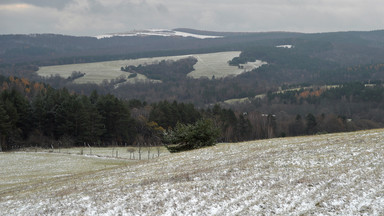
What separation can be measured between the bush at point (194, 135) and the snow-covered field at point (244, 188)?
12.1 metres

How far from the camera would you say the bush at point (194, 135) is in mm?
43562

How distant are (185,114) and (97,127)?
28.6m

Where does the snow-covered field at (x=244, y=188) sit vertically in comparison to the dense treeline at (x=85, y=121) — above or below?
above

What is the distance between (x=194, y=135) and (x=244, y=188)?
76.3 ft


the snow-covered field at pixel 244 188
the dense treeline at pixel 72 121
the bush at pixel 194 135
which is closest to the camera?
the snow-covered field at pixel 244 188

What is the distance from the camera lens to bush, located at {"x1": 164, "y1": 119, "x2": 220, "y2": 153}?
4356 cm

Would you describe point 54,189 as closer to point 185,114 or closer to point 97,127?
point 97,127

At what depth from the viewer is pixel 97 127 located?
95812 millimetres

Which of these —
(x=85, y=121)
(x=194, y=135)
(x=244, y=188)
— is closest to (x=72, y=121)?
(x=85, y=121)

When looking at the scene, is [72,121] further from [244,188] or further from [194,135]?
[244,188]

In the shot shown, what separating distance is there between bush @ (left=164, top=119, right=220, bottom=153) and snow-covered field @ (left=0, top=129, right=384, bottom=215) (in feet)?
39.8

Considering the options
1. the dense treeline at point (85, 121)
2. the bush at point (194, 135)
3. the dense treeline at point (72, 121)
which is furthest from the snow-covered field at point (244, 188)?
the dense treeline at point (72, 121)

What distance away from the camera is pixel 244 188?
2094 centimetres

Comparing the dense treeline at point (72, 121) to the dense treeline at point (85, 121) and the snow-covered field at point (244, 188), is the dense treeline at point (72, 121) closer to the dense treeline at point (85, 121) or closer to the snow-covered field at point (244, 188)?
the dense treeline at point (85, 121)
